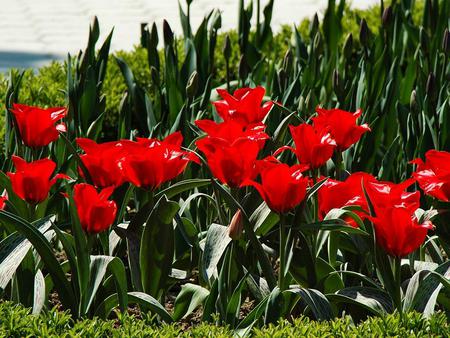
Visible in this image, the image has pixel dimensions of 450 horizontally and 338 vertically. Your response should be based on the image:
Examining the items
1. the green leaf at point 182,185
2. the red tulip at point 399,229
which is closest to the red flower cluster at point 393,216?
the red tulip at point 399,229

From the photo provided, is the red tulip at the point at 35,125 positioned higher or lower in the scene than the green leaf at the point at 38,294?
higher

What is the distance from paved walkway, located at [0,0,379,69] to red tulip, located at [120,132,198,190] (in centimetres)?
546

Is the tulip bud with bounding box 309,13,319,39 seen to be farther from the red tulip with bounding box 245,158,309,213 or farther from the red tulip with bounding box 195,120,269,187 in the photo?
the red tulip with bounding box 245,158,309,213

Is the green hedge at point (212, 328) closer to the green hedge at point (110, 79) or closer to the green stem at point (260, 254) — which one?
the green stem at point (260, 254)

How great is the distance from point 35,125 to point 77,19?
676 cm

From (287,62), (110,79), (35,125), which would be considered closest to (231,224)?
(35,125)

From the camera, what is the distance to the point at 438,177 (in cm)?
223

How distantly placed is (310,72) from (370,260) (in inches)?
48.7

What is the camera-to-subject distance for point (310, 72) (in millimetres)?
3725

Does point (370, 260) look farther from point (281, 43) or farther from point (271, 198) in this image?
point (281, 43)

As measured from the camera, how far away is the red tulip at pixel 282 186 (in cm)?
210

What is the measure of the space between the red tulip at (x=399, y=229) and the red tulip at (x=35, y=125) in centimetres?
98

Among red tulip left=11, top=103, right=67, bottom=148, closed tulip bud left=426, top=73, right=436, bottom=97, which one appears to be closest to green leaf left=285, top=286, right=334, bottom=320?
red tulip left=11, top=103, right=67, bottom=148

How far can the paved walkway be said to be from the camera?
8062mm
